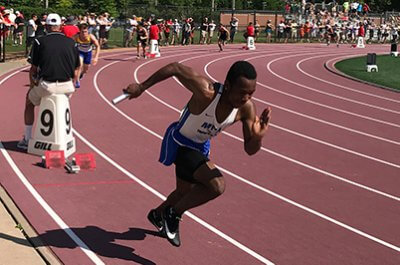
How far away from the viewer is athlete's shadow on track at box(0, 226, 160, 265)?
668cm

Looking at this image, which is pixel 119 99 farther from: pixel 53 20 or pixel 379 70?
pixel 379 70

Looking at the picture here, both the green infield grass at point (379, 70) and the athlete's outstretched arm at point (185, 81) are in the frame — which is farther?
the green infield grass at point (379, 70)

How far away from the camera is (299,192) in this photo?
376 inches

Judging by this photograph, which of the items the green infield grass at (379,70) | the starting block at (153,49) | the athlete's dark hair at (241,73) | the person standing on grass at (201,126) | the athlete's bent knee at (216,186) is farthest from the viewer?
the starting block at (153,49)

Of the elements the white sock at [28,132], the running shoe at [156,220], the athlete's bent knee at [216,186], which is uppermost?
the athlete's bent knee at [216,186]

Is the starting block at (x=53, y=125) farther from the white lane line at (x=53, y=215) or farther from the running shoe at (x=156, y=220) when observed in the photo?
the running shoe at (x=156, y=220)

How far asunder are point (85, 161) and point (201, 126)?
4.10 m

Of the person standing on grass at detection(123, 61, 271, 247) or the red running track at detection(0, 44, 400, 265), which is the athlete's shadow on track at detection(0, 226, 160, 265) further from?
the person standing on grass at detection(123, 61, 271, 247)

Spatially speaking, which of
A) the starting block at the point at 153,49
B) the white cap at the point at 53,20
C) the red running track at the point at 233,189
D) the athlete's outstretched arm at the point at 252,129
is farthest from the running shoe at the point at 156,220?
the starting block at the point at 153,49

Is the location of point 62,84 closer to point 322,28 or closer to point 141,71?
point 141,71

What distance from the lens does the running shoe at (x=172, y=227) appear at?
265 inches

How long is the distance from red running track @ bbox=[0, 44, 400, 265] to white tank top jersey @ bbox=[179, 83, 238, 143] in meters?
1.22

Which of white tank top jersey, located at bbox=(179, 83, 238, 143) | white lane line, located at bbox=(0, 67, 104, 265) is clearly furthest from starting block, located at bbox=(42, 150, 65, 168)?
white tank top jersey, located at bbox=(179, 83, 238, 143)

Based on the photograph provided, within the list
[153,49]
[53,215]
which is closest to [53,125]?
[53,215]
